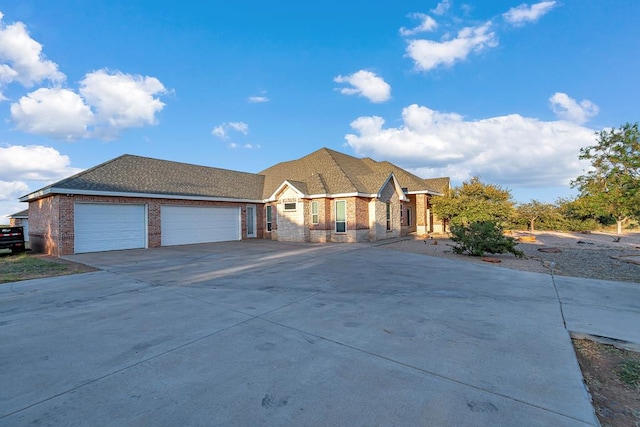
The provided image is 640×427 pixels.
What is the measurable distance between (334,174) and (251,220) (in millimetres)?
7327

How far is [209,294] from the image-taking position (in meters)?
6.85

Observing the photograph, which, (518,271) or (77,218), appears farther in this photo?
(77,218)

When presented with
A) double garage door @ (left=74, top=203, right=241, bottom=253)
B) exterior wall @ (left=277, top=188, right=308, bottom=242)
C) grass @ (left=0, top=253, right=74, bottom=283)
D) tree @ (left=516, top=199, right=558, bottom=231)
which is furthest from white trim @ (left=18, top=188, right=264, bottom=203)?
tree @ (left=516, top=199, right=558, bottom=231)

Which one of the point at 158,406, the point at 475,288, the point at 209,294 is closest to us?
the point at 158,406

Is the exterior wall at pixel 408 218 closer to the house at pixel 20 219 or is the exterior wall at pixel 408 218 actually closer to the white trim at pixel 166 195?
the white trim at pixel 166 195

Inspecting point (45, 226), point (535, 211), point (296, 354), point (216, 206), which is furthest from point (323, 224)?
point (535, 211)

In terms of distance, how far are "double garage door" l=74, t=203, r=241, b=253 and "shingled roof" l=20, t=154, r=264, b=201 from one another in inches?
36.7

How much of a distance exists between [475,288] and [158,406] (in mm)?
6901

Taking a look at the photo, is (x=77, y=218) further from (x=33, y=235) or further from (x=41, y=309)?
(x=41, y=309)

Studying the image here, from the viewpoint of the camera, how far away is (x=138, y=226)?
56.6 feet

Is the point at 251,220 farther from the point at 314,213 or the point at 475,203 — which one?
the point at 475,203

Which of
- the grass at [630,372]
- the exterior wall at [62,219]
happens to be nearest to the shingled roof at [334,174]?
the exterior wall at [62,219]

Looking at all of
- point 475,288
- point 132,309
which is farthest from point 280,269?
point 475,288

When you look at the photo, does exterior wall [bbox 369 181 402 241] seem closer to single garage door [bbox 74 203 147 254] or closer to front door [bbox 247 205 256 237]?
front door [bbox 247 205 256 237]
